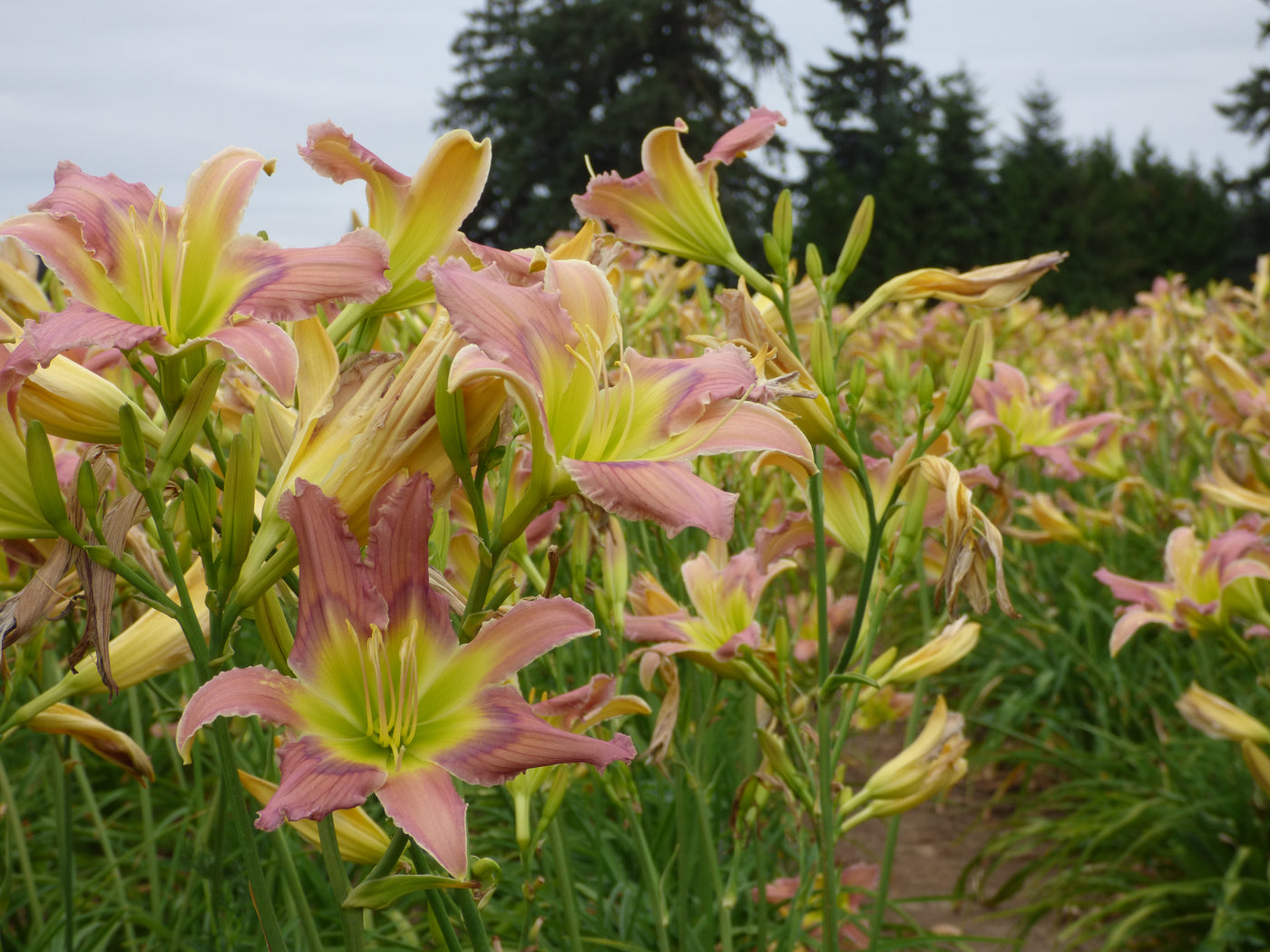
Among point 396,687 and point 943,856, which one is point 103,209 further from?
point 943,856

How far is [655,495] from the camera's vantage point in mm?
711

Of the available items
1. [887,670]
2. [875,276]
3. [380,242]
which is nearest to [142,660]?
[380,242]

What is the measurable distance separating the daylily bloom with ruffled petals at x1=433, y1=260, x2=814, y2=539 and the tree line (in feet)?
69.7

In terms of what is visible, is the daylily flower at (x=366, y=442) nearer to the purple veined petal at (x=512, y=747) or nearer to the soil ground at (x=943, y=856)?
the purple veined petal at (x=512, y=747)

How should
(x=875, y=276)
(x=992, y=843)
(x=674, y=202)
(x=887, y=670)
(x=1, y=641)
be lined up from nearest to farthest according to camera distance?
(x=1, y=641)
(x=674, y=202)
(x=887, y=670)
(x=992, y=843)
(x=875, y=276)

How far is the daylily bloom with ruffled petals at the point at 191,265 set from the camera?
0.77 metres

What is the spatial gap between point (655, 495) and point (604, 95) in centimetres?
3458

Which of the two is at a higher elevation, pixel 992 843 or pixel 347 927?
pixel 347 927

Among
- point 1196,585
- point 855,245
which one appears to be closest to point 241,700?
point 855,245

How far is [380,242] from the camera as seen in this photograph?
825 millimetres

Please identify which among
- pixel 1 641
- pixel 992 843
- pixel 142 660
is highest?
pixel 1 641

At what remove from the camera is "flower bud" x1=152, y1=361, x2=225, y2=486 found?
0.77 metres

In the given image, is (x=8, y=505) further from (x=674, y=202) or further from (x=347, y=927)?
(x=674, y=202)

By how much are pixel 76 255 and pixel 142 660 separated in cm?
48
